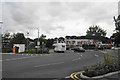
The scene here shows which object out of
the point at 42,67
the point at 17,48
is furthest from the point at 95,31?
the point at 42,67

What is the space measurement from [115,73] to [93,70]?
6.31 ft

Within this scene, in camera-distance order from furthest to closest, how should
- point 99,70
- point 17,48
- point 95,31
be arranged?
point 95,31
point 17,48
point 99,70

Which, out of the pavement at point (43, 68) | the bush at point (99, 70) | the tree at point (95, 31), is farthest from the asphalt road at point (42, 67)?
the tree at point (95, 31)

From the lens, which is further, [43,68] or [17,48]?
[17,48]

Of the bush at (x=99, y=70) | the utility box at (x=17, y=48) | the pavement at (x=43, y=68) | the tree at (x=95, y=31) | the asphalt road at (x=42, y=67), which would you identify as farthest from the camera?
the tree at (x=95, y=31)

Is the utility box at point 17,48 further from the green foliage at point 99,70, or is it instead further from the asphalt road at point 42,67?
the green foliage at point 99,70

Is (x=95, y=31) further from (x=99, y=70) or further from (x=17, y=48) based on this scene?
(x=99, y=70)

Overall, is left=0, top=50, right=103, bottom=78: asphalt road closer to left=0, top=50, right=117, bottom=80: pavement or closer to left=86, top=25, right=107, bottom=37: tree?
left=0, top=50, right=117, bottom=80: pavement

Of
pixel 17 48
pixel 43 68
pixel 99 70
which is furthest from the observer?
pixel 17 48

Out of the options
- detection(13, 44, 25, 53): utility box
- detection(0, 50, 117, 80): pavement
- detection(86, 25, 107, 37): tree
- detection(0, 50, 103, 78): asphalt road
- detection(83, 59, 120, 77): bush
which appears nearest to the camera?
detection(83, 59, 120, 77): bush

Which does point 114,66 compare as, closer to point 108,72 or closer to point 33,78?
point 108,72

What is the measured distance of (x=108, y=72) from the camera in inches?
396

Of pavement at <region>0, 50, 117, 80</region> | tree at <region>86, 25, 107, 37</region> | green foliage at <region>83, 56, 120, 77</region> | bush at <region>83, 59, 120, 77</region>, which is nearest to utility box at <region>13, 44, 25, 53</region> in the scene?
pavement at <region>0, 50, 117, 80</region>

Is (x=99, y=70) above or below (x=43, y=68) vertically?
above
